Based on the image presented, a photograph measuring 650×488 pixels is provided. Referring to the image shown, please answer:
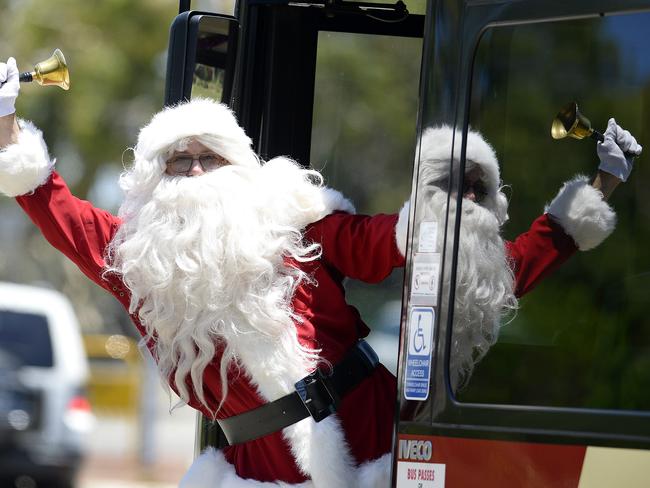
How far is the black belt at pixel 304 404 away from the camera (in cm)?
337

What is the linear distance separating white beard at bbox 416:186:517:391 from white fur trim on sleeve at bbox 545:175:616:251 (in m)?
0.17

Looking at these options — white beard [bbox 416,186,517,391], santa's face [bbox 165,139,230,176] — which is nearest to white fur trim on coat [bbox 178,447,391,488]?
white beard [bbox 416,186,517,391]

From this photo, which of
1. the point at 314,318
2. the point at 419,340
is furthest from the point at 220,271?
the point at 419,340

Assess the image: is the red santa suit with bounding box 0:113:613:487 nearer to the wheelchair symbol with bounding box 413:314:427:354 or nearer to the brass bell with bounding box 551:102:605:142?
the wheelchair symbol with bounding box 413:314:427:354

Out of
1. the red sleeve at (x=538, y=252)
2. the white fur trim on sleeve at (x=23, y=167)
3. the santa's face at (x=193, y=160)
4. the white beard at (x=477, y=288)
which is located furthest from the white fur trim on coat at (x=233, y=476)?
the white fur trim on sleeve at (x=23, y=167)

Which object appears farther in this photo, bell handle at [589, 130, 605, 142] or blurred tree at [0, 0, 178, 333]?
blurred tree at [0, 0, 178, 333]

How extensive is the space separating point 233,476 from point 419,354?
34.8 inches

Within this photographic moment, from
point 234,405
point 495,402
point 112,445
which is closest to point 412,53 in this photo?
point 234,405

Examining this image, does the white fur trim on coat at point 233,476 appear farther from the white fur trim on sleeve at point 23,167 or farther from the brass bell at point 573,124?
the brass bell at point 573,124

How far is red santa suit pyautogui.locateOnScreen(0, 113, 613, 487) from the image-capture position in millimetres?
3328

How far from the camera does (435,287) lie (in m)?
2.90

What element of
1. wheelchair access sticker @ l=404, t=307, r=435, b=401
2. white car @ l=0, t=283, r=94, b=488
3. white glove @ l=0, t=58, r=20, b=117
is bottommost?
white car @ l=0, t=283, r=94, b=488

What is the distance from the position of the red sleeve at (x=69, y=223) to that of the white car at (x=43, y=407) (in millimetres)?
6790

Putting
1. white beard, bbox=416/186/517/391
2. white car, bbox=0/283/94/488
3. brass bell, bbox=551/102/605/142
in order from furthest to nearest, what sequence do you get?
white car, bbox=0/283/94/488, white beard, bbox=416/186/517/391, brass bell, bbox=551/102/605/142
